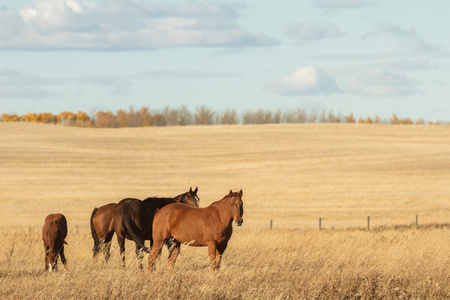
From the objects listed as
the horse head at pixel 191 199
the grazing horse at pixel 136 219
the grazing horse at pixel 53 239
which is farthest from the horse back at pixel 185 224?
the grazing horse at pixel 53 239

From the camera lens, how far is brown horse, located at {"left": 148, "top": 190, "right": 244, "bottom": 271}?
10.6m

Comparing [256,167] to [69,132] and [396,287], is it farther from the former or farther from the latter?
[396,287]

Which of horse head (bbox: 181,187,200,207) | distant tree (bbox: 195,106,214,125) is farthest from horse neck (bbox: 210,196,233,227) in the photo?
distant tree (bbox: 195,106,214,125)

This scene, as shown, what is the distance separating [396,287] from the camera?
908cm

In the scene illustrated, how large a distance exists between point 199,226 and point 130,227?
2008 mm

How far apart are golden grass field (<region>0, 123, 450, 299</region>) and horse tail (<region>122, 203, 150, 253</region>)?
2.09 ft

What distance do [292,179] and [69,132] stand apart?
42.5 meters

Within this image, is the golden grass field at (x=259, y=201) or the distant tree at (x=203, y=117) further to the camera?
the distant tree at (x=203, y=117)

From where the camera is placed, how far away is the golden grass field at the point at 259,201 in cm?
904

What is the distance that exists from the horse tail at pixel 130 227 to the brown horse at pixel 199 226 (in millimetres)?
1023

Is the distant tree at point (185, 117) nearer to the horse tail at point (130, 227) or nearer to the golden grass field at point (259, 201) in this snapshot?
the golden grass field at point (259, 201)

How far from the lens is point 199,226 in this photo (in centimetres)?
1090

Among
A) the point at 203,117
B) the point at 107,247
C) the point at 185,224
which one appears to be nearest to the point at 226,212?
the point at 185,224

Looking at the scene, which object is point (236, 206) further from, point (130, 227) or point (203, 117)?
point (203, 117)
